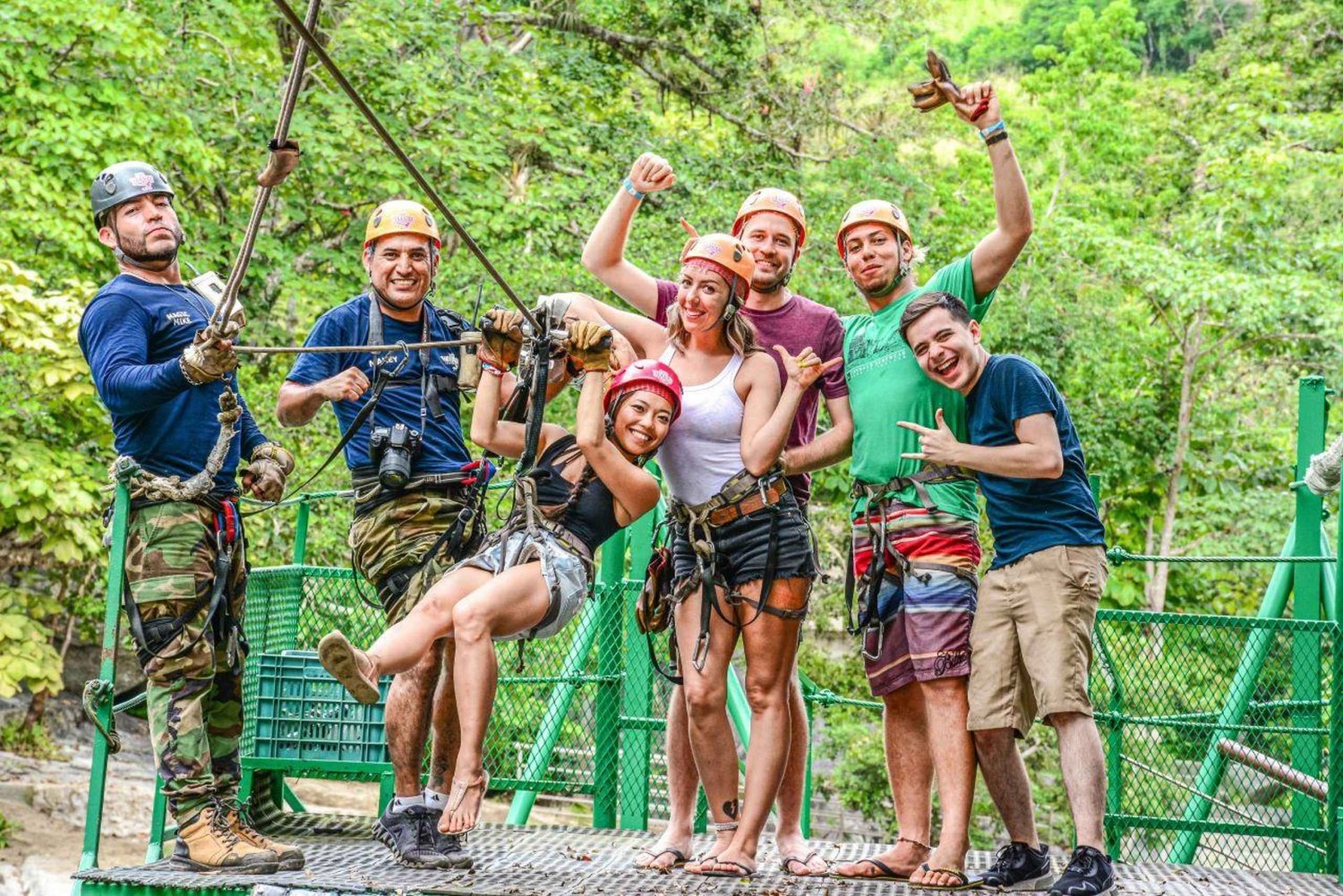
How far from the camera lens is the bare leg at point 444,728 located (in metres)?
4.79

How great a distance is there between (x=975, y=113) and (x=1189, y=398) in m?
13.2

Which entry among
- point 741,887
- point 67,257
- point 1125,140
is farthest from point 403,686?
point 1125,140

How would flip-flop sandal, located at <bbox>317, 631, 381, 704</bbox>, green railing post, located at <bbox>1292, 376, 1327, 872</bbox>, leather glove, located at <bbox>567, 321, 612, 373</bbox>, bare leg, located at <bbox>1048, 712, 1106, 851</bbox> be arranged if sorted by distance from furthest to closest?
green railing post, located at <bbox>1292, 376, 1327, 872</bbox> < leather glove, located at <bbox>567, 321, 612, 373</bbox> < bare leg, located at <bbox>1048, 712, 1106, 851</bbox> < flip-flop sandal, located at <bbox>317, 631, 381, 704</bbox>

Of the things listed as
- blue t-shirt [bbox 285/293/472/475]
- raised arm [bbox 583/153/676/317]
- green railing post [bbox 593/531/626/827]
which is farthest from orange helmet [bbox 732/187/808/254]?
green railing post [bbox 593/531/626/827]

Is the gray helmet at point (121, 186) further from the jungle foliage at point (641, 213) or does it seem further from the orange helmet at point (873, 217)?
the jungle foliage at point (641, 213)

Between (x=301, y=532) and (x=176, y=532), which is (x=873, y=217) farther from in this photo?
(x=301, y=532)

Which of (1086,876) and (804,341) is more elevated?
(804,341)

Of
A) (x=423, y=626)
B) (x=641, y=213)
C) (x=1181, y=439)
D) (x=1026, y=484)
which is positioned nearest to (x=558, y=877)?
(x=423, y=626)

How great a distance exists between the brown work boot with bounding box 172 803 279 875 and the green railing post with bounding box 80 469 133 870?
267 millimetres

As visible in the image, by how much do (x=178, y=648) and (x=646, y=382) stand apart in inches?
66.0

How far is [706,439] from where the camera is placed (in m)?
4.75

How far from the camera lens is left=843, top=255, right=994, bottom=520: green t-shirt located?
469cm

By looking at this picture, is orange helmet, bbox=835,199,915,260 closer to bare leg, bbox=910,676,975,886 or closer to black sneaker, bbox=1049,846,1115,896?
bare leg, bbox=910,676,975,886

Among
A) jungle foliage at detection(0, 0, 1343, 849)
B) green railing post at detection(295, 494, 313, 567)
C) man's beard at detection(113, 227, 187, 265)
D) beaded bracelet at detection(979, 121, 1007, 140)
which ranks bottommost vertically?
green railing post at detection(295, 494, 313, 567)
